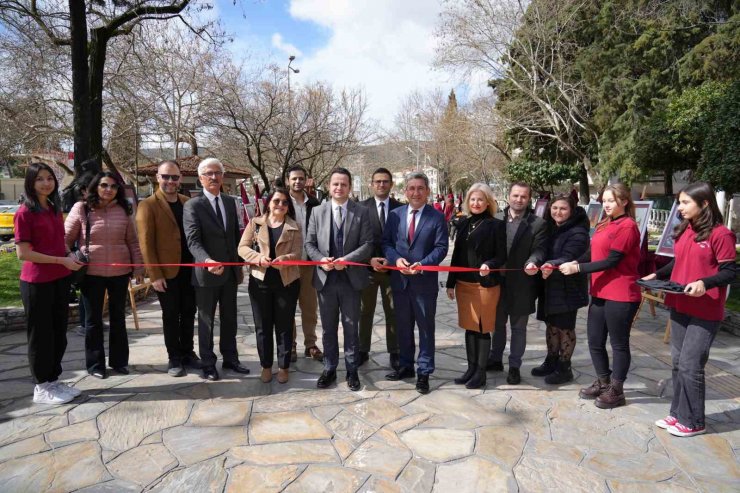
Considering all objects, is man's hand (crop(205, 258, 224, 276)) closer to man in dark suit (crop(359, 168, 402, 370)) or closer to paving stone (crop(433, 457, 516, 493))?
man in dark suit (crop(359, 168, 402, 370))

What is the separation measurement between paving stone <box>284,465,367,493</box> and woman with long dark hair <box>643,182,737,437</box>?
2.46 metres

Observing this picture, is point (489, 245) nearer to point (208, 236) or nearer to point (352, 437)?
point (352, 437)

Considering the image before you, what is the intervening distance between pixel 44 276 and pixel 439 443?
134 inches

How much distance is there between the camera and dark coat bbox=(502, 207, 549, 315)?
435 centimetres

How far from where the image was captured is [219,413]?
3.81 m

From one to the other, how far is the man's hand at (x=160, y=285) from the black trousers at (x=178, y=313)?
5 cm

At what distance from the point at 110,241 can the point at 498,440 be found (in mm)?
3808

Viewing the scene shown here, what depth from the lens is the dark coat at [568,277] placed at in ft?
13.8

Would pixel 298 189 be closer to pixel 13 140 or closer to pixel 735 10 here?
pixel 735 10

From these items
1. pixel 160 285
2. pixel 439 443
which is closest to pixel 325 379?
pixel 439 443

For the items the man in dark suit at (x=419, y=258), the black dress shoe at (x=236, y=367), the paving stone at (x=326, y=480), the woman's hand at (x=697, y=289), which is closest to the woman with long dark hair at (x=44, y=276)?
the black dress shoe at (x=236, y=367)

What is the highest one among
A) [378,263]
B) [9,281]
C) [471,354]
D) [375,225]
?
[375,225]

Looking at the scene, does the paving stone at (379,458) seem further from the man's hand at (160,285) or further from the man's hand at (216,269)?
the man's hand at (160,285)

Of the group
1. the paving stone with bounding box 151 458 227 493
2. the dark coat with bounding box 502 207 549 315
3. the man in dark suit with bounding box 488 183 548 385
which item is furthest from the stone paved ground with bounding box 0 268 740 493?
the dark coat with bounding box 502 207 549 315
